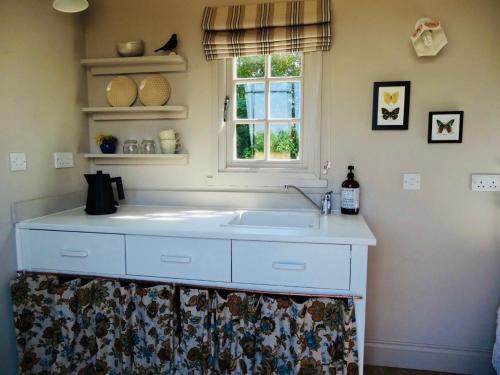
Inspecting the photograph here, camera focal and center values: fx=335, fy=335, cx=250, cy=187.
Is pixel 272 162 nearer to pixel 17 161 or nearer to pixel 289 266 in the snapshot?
pixel 289 266

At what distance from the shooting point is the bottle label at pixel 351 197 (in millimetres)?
1946

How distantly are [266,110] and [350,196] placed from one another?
753mm

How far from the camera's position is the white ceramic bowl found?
2.11 meters

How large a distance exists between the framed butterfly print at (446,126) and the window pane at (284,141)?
0.77 m

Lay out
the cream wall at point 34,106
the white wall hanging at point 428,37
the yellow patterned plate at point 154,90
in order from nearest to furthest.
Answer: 1. the cream wall at point 34,106
2. the white wall hanging at point 428,37
3. the yellow patterned plate at point 154,90

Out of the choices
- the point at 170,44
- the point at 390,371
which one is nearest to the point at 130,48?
the point at 170,44

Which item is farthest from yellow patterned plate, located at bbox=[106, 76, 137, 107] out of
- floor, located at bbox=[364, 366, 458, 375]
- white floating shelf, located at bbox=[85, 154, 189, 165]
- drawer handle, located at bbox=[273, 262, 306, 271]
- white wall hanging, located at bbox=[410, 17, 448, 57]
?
floor, located at bbox=[364, 366, 458, 375]

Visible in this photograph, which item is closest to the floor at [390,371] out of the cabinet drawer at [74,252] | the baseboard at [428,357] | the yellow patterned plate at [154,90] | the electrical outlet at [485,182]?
the baseboard at [428,357]

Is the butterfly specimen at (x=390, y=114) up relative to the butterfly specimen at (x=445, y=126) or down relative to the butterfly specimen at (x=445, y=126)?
up

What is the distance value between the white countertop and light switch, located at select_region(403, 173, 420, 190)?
35 cm

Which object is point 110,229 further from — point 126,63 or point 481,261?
point 481,261

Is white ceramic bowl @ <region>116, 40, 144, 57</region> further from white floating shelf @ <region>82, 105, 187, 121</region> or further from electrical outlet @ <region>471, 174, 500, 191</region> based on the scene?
electrical outlet @ <region>471, 174, 500, 191</region>

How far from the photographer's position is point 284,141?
7.05 feet

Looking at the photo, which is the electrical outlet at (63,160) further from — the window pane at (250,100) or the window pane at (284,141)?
the window pane at (284,141)
